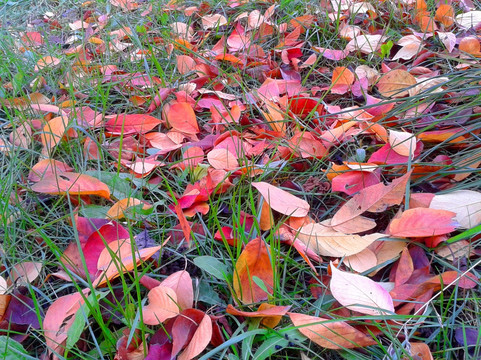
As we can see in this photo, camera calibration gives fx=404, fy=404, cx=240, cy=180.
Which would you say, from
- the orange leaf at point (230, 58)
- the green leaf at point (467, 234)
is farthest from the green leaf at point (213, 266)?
the orange leaf at point (230, 58)

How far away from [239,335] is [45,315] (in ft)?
1.27

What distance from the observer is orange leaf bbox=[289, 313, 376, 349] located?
678mm

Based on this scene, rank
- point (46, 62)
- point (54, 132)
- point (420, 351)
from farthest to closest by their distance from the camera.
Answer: point (46, 62) < point (54, 132) < point (420, 351)

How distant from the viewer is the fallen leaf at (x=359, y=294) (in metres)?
0.71

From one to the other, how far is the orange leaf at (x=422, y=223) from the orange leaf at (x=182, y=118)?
0.69 m

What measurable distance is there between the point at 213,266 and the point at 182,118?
0.61 meters

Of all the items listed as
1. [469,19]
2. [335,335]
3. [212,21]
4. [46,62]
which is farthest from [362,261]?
[46,62]

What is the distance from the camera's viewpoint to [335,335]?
0.68 meters

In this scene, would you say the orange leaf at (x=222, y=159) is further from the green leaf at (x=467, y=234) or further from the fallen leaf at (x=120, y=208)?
the green leaf at (x=467, y=234)

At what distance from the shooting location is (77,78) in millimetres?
1603

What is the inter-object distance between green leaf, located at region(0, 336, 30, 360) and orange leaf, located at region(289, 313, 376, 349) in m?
0.49

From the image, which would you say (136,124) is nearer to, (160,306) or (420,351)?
(160,306)

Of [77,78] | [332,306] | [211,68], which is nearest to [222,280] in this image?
[332,306]

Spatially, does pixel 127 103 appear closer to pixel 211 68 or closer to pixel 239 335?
pixel 211 68
